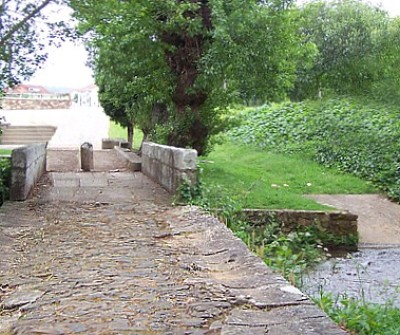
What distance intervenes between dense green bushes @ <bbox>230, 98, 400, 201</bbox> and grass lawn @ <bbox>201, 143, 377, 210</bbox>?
1.84 feet

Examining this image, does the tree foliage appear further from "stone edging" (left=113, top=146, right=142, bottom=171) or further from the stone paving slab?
the stone paving slab

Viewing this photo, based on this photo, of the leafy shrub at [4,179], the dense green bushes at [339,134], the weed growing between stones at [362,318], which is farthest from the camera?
the dense green bushes at [339,134]

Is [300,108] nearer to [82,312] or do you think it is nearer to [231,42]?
[231,42]

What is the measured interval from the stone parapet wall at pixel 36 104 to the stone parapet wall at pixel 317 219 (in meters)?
30.4

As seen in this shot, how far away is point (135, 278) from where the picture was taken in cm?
459

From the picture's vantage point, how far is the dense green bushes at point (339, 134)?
1538cm

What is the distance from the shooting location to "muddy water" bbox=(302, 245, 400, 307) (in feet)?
20.8

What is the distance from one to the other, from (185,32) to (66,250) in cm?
667

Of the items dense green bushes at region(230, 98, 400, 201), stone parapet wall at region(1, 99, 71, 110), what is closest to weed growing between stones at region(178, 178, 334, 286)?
dense green bushes at region(230, 98, 400, 201)

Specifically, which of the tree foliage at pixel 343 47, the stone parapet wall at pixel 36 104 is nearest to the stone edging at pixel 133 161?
the tree foliage at pixel 343 47

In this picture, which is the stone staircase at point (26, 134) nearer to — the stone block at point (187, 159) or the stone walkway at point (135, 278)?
the stone block at point (187, 159)

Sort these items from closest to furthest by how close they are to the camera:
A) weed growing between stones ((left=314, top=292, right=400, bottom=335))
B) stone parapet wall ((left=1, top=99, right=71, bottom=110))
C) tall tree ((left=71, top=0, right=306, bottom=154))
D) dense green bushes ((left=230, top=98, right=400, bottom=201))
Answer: weed growing between stones ((left=314, top=292, right=400, bottom=335))
tall tree ((left=71, top=0, right=306, bottom=154))
dense green bushes ((left=230, top=98, right=400, bottom=201))
stone parapet wall ((left=1, top=99, right=71, bottom=110))

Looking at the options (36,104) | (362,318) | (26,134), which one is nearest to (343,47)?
(26,134)

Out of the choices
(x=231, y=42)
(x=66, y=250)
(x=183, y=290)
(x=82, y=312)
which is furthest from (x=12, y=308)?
(x=231, y=42)
